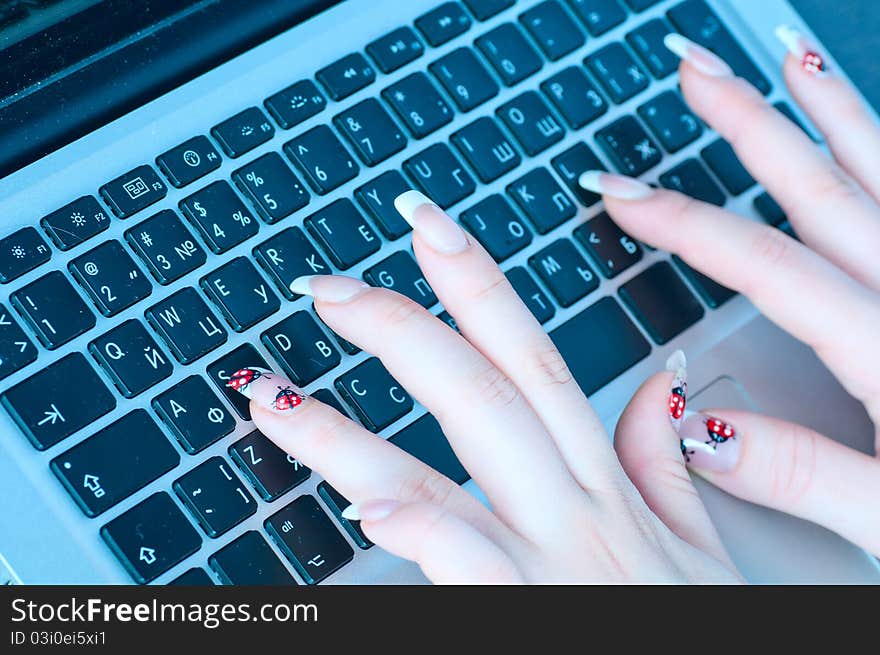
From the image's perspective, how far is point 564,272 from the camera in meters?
0.65

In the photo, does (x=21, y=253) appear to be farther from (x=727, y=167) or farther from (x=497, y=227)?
(x=727, y=167)

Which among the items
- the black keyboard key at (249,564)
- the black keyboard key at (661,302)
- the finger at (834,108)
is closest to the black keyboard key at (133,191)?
the black keyboard key at (249,564)

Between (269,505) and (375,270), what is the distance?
0.54ft

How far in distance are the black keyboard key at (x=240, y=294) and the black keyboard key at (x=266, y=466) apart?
0.07 meters

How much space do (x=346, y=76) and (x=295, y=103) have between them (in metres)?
0.04

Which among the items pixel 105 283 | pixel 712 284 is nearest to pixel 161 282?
pixel 105 283

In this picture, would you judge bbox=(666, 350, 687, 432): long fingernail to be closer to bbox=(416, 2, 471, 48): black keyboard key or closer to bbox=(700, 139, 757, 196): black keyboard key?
bbox=(700, 139, 757, 196): black keyboard key

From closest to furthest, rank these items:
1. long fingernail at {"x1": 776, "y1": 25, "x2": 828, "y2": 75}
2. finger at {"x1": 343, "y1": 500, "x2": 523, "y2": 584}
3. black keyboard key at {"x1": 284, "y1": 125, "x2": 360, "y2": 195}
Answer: finger at {"x1": 343, "y1": 500, "x2": 523, "y2": 584}
black keyboard key at {"x1": 284, "y1": 125, "x2": 360, "y2": 195}
long fingernail at {"x1": 776, "y1": 25, "x2": 828, "y2": 75}

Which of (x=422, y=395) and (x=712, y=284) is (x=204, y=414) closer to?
(x=422, y=395)

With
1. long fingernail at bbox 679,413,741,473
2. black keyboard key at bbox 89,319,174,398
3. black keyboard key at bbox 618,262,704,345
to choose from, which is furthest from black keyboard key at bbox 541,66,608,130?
black keyboard key at bbox 89,319,174,398

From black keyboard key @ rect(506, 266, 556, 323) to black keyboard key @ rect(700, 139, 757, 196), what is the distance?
184mm

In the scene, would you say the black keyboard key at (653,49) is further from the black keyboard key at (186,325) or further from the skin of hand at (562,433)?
the black keyboard key at (186,325)

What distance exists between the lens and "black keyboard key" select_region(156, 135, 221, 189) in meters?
0.60
